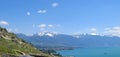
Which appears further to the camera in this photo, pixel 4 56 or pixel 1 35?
pixel 1 35

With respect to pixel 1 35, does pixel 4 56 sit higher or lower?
lower

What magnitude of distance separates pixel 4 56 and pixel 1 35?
132 m

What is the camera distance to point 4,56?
43281 millimetres

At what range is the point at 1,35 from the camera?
173 meters
